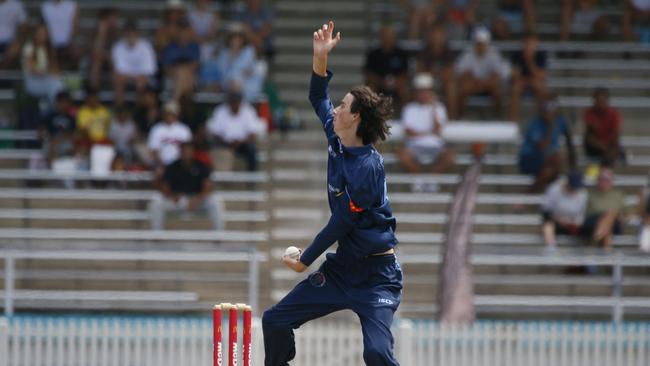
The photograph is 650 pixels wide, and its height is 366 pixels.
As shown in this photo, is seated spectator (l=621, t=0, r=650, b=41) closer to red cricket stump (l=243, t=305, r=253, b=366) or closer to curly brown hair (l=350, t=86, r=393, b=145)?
curly brown hair (l=350, t=86, r=393, b=145)

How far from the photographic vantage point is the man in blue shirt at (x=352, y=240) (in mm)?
9359

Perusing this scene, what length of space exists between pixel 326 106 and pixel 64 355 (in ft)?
18.6

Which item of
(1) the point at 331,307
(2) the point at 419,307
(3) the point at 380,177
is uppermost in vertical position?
(3) the point at 380,177

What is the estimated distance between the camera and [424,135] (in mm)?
18156

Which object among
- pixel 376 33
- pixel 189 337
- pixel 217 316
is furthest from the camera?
pixel 376 33

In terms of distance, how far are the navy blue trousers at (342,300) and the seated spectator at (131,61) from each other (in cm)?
939

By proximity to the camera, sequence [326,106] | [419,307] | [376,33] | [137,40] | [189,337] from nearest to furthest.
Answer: [326,106]
[189,337]
[419,307]
[137,40]
[376,33]

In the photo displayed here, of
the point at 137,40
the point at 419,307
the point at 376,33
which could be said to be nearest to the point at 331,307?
the point at 419,307

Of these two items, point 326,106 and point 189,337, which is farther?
point 189,337

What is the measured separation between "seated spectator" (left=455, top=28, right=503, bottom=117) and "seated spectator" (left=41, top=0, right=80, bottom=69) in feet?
16.6

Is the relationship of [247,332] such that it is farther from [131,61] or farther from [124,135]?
[131,61]

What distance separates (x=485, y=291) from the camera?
17.5 m

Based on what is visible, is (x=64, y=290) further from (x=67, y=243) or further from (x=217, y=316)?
(x=217, y=316)

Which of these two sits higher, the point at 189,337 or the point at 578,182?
the point at 578,182
